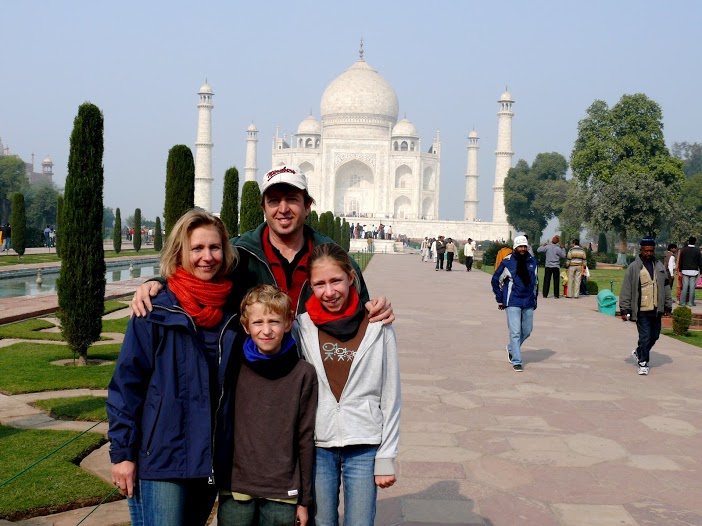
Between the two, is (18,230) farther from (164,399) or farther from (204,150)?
(204,150)

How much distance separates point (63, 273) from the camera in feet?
21.6

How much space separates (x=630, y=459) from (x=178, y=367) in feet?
8.83

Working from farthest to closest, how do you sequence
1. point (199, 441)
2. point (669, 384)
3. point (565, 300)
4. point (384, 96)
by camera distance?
point (384, 96)
point (565, 300)
point (669, 384)
point (199, 441)

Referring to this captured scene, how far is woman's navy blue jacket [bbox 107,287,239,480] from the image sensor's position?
6.63ft

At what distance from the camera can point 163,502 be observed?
203 cm

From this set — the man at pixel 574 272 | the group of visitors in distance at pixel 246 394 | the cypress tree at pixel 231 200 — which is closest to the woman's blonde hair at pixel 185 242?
the group of visitors in distance at pixel 246 394

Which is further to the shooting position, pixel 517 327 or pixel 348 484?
pixel 517 327

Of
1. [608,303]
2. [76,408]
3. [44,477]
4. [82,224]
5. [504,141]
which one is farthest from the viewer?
[504,141]

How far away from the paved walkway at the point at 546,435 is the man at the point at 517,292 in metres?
0.23

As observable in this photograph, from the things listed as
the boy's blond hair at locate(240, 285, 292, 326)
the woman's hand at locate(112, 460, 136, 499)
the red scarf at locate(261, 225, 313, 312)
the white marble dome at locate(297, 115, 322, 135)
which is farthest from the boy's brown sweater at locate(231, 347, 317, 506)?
the white marble dome at locate(297, 115, 322, 135)

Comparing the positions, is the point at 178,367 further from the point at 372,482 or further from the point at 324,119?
the point at 324,119

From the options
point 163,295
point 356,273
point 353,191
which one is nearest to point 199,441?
point 163,295

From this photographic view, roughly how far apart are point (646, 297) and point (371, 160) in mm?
44311

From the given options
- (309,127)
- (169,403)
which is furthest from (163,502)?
(309,127)
